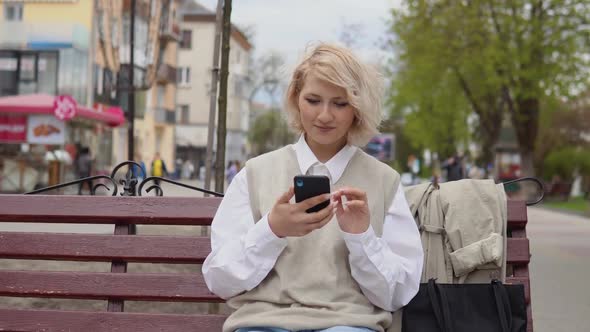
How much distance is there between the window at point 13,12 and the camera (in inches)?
1569

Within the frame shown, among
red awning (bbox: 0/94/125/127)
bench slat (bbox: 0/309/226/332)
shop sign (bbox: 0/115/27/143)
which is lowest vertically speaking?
shop sign (bbox: 0/115/27/143)

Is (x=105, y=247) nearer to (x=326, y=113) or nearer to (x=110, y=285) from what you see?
(x=110, y=285)

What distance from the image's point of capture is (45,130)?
2867cm

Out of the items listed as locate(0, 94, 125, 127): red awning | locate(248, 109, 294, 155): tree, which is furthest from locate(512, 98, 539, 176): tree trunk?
locate(248, 109, 294, 155): tree

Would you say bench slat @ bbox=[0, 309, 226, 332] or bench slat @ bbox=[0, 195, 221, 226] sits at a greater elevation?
bench slat @ bbox=[0, 195, 221, 226]

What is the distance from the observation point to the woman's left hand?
3.00 meters

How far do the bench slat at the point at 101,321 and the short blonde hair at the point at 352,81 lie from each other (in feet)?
3.28

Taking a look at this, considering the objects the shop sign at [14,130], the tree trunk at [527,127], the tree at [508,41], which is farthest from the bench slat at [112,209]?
the tree trunk at [527,127]

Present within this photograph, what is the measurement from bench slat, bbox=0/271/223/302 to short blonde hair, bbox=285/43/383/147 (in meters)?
0.97

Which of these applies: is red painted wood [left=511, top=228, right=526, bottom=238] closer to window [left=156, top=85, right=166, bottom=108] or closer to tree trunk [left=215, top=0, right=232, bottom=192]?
tree trunk [left=215, top=0, right=232, bottom=192]

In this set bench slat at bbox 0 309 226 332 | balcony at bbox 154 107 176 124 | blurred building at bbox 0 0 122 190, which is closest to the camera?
bench slat at bbox 0 309 226 332

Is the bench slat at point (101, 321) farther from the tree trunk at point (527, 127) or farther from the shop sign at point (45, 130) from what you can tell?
the tree trunk at point (527, 127)

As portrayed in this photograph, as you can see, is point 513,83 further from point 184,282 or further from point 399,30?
point 184,282

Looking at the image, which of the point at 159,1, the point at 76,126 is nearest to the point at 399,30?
→ the point at 76,126
